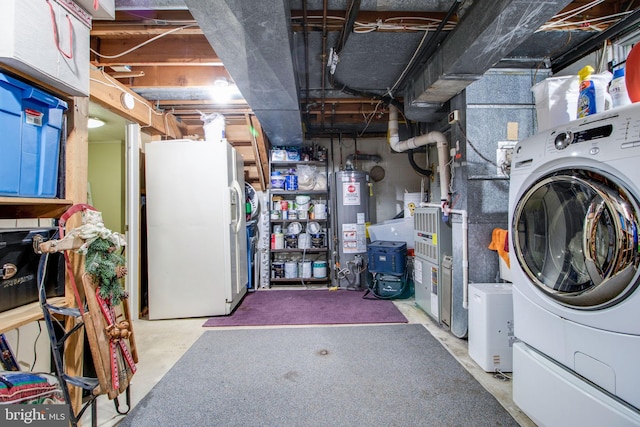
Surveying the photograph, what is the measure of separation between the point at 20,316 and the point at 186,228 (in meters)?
1.70

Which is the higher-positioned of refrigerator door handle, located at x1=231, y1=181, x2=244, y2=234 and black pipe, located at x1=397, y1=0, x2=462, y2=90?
black pipe, located at x1=397, y1=0, x2=462, y2=90

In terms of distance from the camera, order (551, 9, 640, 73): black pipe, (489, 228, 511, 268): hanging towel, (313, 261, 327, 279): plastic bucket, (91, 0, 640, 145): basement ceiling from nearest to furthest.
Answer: (91, 0, 640, 145): basement ceiling, (551, 9, 640, 73): black pipe, (489, 228, 511, 268): hanging towel, (313, 261, 327, 279): plastic bucket

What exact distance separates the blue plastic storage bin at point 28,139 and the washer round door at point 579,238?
2275 millimetres

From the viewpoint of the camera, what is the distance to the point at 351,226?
386 centimetres

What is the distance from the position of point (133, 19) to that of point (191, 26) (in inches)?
15.5

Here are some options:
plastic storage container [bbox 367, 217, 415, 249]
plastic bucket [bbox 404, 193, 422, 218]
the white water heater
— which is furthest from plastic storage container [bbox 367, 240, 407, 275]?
plastic bucket [bbox 404, 193, 422, 218]

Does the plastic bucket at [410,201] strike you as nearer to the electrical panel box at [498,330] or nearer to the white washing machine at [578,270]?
the electrical panel box at [498,330]

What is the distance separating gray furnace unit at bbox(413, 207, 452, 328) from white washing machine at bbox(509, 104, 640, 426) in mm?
1083

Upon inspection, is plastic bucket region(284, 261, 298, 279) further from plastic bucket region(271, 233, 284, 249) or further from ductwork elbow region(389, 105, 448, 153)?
ductwork elbow region(389, 105, 448, 153)

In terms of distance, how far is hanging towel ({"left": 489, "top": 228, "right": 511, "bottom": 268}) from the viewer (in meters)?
1.99

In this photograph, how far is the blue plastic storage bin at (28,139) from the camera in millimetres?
1101

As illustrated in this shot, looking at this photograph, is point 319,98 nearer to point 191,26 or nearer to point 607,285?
point 191,26

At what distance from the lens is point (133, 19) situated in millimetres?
1922

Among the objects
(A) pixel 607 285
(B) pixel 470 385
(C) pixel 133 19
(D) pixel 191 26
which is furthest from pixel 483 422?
(C) pixel 133 19
